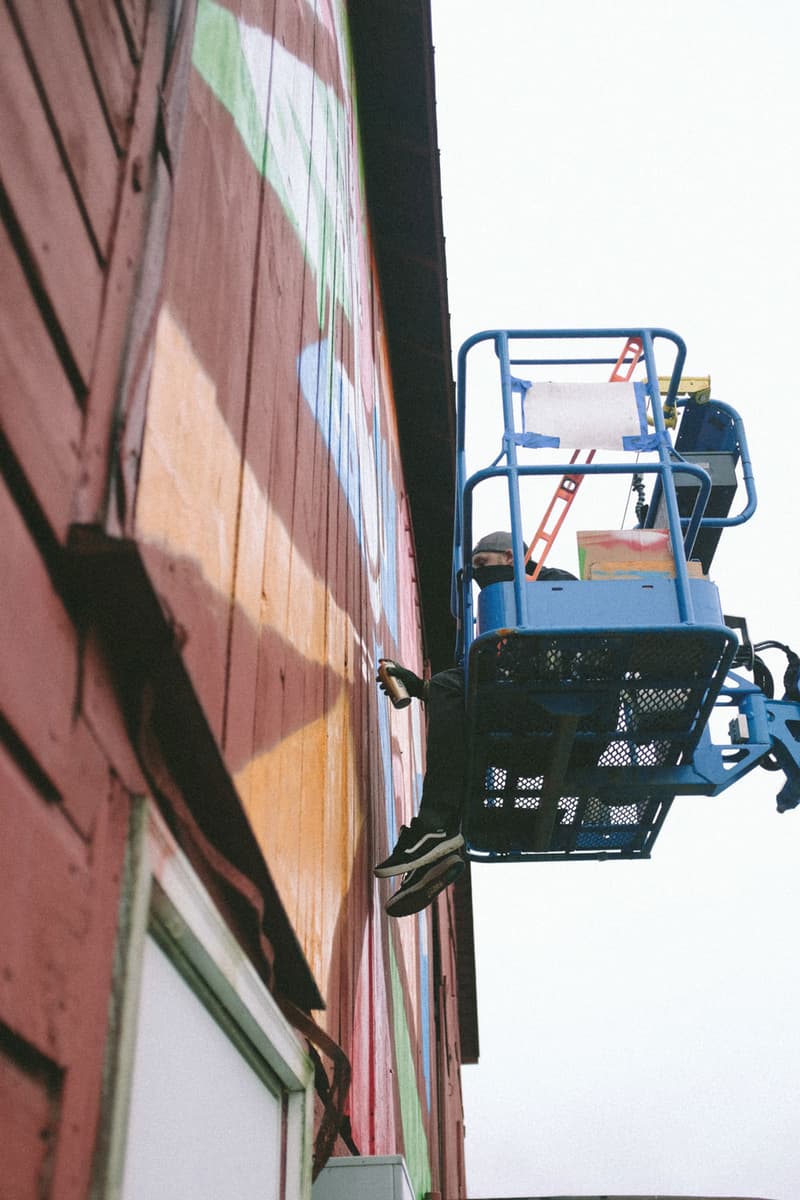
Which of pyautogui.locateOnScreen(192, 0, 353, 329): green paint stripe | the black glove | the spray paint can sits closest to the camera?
pyautogui.locateOnScreen(192, 0, 353, 329): green paint stripe

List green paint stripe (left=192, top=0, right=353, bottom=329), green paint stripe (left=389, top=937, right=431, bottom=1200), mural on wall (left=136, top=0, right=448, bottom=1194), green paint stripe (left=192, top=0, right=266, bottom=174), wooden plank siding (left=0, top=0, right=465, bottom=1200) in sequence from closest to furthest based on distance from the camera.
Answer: wooden plank siding (left=0, top=0, right=465, bottom=1200), mural on wall (left=136, top=0, right=448, bottom=1194), green paint stripe (left=192, top=0, right=266, bottom=174), green paint stripe (left=192, top=0, right=353, bottom=329), green paint stripe (left=389, top=937, right=431, bottom=1200)

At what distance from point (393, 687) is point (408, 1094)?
2634 mm

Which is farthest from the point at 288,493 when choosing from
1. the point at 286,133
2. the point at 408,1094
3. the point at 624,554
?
the point at 408,1094

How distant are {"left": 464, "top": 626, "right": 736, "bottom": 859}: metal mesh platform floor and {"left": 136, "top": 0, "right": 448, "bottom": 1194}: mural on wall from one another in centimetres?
57

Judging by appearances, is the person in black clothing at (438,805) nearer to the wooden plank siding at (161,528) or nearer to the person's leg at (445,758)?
Result: the person's leg at (445,758)

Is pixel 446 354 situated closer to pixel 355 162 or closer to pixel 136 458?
pixel 355 162

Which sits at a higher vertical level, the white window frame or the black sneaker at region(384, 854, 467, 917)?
the black sneaker at region(384, 854, 467, 917)

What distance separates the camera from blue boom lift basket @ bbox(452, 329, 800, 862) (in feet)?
14.5

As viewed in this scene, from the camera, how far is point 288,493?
11.2ft

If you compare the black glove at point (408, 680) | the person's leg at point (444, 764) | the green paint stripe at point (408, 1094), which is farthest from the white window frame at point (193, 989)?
the green paint stripe at point (408, 1094)

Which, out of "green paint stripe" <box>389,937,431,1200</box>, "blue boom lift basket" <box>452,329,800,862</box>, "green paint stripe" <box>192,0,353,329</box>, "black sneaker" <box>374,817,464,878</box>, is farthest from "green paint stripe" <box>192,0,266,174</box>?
"green paint stripe" <box>389,937,431,1200</box>

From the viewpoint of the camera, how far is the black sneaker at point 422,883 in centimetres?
468

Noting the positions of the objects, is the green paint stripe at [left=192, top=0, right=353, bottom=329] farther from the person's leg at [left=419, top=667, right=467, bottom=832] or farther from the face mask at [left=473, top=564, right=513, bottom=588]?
the person's leg at [left=419, top=667, right=467, bottom=832]

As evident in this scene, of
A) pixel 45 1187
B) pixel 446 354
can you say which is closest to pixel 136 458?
pixel 45 1187
